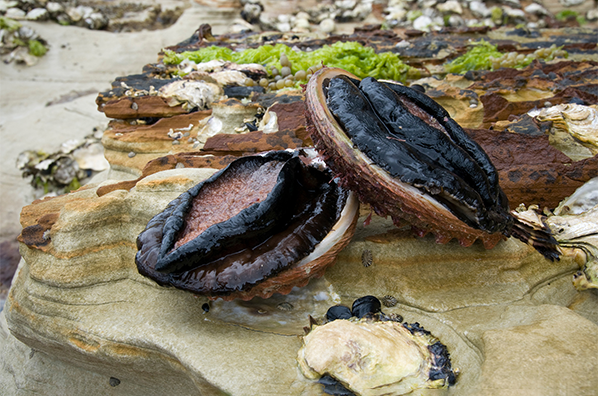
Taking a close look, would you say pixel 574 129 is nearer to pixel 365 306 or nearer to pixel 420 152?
pixel 420 152

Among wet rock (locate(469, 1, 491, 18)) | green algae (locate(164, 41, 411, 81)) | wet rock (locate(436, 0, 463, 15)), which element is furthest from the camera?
wet rock (locate(469, 1, 491, 18))

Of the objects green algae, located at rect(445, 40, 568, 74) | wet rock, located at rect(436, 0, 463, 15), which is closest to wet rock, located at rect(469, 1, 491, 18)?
wet rock, located at rect(436, 0, 463, 15)

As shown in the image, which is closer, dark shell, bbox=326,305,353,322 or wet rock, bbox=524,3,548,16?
dark shell, bbox=326,305,353,322

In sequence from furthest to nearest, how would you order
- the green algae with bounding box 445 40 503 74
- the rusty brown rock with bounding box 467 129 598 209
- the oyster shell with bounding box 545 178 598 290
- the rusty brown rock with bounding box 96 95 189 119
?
the green algae with bounding box 445 40 503 74 → the rusty brown rock with bounding box 96 95 189 119 → the rusty brown rock with bounding box 467 129 598 209 → the oyster shell with bounding box 545 178 598 290

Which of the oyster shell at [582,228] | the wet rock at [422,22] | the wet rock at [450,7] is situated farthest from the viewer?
the wet rock at [450,7]

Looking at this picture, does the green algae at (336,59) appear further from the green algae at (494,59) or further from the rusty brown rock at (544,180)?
the rusty brown rock at (544,180)

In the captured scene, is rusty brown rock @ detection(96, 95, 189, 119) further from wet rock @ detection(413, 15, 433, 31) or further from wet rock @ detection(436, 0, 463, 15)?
wet rock @ detection(436, 0, 463, 15)

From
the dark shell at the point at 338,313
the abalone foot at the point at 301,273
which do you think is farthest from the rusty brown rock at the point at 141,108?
the dark shell at the point at 338,313

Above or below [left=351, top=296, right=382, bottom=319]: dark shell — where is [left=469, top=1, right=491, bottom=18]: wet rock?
below

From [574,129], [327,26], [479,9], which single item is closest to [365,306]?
[574,129]

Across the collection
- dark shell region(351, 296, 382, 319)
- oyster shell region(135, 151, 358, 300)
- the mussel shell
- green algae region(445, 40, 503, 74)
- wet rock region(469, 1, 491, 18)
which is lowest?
wet rock region(469, 1, 491, 18)
